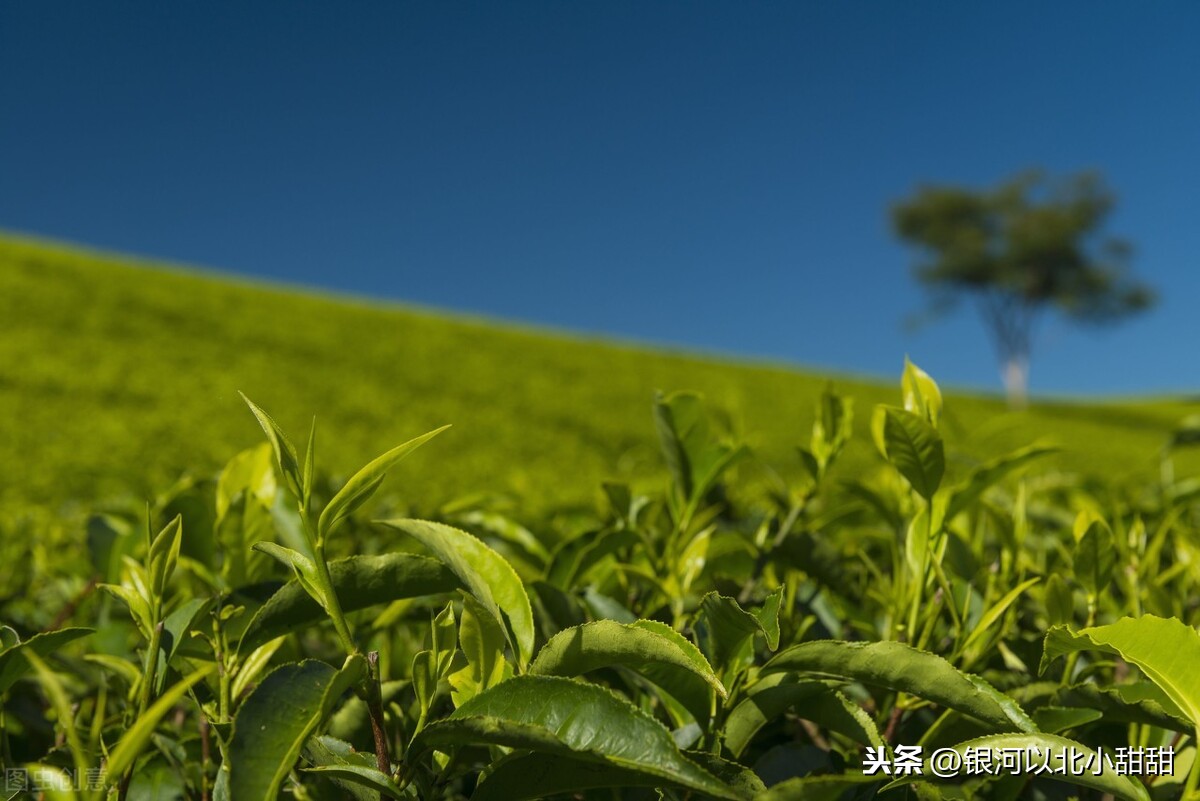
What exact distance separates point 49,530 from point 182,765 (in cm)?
152

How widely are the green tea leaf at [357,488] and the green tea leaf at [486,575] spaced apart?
0.13 ft

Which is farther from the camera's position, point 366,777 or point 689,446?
point 689,446

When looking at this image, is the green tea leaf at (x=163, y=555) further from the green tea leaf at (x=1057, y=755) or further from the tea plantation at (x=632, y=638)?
the green tea leaf at (x=1057, y=755)

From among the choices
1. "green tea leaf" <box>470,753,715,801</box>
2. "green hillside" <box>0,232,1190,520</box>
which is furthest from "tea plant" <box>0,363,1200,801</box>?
"green hillside" <box>0,232,1190,520</box>

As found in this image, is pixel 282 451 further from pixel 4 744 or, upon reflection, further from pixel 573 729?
pixel 4 744

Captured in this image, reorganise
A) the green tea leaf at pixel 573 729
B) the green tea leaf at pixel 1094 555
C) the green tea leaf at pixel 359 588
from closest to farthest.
→ the green tea leaf at pixel 573 729, the green tea leaf at pixel 359 588, the green tea leaf at pixel 1094 555

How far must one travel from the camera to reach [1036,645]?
0.92 metres

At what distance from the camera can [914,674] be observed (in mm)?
603

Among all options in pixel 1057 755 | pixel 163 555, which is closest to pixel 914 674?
pixel 1057 755

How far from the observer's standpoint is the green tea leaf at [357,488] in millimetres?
594

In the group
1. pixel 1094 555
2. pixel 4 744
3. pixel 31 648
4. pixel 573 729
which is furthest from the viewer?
pixel 1094 555

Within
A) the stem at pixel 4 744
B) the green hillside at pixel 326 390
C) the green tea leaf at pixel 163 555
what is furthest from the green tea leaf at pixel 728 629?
the green hillside at pixel 326 390

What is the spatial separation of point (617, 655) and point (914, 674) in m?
0.19

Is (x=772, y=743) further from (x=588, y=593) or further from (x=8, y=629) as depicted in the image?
(x=8, y=629)
